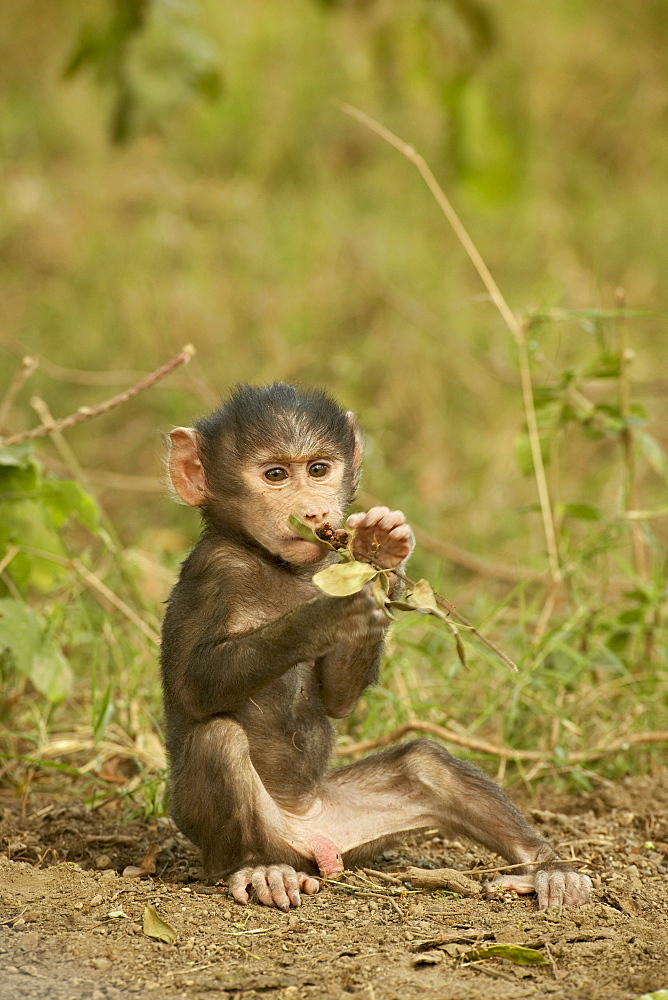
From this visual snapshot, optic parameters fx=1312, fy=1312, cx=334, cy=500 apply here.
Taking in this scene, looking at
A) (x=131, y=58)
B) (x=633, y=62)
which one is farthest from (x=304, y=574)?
(x=633, y=62)

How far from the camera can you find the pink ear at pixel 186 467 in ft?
14.9

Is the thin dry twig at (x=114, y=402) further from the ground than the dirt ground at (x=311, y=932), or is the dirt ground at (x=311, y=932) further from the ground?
the thin dry twig at (x=114, y=402)

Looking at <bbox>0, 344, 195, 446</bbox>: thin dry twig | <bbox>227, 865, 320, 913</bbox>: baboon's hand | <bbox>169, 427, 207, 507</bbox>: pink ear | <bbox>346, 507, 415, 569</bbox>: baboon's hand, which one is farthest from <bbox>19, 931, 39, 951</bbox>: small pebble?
<bbox>0, 344, 195, 446</bbox>: thin dry twig

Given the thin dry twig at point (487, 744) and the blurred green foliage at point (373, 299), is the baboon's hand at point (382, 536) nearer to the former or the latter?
the blurred green foliage at point (373, 299)

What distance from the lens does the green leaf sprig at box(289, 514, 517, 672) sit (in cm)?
370

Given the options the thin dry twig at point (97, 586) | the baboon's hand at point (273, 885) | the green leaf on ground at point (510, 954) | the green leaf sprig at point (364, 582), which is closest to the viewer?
the green leaf on ground at point (510, 954)

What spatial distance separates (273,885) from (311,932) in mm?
352

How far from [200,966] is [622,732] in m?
2.64

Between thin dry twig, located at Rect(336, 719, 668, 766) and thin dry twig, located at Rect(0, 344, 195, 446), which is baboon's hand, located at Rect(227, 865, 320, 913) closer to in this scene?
thin dry twig, located at Rect(336, 719, 668, 766)

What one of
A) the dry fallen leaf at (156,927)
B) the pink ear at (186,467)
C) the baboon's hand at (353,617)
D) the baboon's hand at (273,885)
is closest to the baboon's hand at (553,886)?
the baboon's hand at (273,885)

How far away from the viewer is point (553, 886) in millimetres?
3932

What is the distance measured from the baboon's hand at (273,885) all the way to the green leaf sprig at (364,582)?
0.82 metres

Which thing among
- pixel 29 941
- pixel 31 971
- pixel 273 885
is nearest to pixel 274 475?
pixel 273 885

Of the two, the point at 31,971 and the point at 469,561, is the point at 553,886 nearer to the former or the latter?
the point at 31,971
